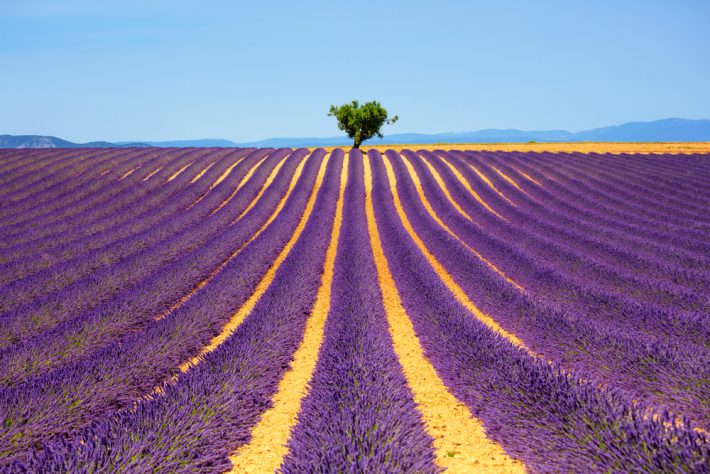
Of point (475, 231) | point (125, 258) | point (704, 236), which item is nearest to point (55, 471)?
point (125, 258)

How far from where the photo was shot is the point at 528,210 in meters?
14.4

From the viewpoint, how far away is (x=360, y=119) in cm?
4150

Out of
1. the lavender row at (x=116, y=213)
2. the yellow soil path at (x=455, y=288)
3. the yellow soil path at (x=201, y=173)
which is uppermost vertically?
the yellow soil path at (x=201, y=173)

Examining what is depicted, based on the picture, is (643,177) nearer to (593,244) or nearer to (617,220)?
(617,220)

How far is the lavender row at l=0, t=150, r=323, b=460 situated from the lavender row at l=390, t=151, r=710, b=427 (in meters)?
4.49

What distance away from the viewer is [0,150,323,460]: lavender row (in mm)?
3156

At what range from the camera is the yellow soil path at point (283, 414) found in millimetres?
3145

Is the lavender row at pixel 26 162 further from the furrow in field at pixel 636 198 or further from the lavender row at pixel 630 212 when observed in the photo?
the furrow in field at pixel 636 198

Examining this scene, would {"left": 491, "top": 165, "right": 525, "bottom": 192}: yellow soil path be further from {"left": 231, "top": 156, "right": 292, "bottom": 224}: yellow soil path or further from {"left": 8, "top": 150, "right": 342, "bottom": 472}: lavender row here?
{"left": 8, "top": 150, "right": 342, "bottom": 472}: lavender row

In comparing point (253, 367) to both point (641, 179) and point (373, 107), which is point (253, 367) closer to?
point (641, 179)

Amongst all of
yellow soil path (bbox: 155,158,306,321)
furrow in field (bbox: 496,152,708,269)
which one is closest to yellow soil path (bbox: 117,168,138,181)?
yellow soil path (bbox: 155,158,306,321)

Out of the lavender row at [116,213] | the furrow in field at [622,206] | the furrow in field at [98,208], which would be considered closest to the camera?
the lavender row at [116,213]

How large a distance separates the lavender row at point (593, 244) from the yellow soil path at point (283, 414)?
244 inches

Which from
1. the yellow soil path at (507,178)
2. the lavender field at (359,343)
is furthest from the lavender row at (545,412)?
the yellow soil path at (507,178)
